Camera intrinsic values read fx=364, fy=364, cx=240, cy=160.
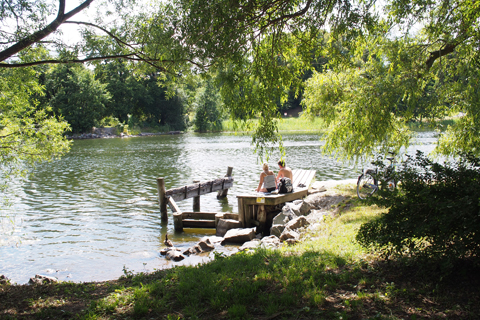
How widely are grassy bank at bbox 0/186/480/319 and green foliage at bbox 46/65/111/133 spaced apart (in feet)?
196

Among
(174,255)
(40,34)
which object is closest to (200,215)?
(174,255)

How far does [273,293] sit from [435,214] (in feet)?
7.13

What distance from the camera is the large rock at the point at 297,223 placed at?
9.42 m

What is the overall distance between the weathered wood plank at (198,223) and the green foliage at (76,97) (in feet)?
177

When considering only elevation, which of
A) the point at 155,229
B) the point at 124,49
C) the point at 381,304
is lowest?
the point at 155,229

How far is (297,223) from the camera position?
31.3 feet

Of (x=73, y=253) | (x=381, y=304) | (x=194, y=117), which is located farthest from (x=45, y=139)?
(x=194, y=117)

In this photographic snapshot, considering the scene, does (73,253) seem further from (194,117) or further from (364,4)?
(194,117)

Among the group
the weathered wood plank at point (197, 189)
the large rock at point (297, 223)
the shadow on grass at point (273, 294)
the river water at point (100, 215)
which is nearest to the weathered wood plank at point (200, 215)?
the river water at point (100, 215)

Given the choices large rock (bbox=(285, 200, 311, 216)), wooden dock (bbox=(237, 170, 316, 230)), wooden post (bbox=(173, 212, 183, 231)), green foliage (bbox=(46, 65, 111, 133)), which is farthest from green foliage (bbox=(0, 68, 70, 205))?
green foliage (bbox=(46, 65, 111, 133))

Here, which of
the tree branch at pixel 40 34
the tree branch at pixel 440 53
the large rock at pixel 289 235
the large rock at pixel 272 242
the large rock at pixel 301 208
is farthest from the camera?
the large rock at pixel 301 208

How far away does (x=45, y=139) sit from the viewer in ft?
36.9

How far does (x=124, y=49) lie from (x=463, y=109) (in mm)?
7772

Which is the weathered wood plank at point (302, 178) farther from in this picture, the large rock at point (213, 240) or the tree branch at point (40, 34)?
the tree branch at point (40, 34)
